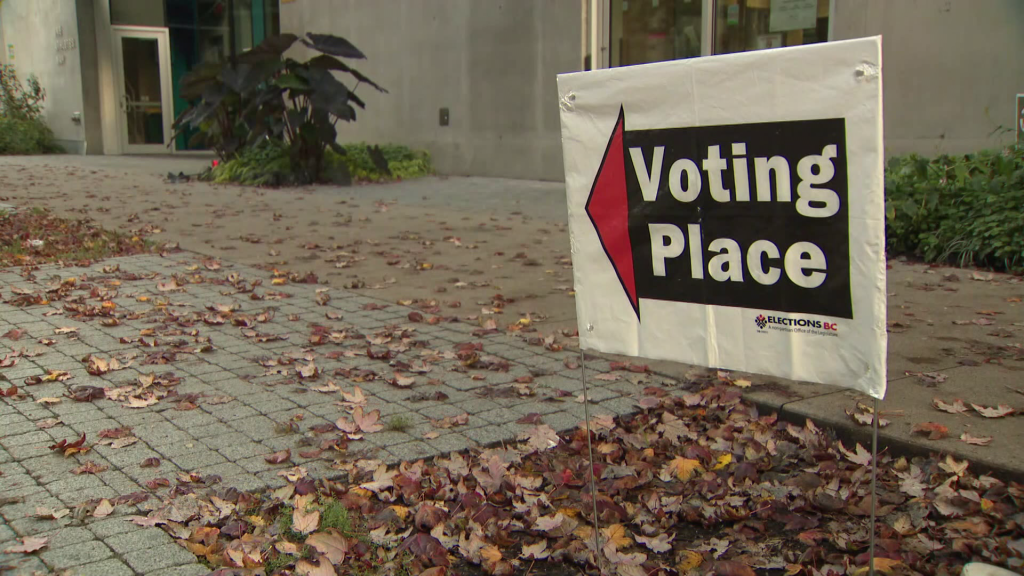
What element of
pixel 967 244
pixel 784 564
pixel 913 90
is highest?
pixel 913 90

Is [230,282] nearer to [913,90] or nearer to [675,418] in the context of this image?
[675,418]

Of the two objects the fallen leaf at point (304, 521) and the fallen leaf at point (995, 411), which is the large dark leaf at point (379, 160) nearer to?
the fallen leaf at point (995, 411)

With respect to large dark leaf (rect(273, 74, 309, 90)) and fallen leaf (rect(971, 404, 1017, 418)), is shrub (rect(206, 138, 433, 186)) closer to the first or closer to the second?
large dark leaf (rect(273, 74, 309, 90))

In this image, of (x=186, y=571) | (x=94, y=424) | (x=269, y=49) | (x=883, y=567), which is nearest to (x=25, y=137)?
(x=269, y=49)

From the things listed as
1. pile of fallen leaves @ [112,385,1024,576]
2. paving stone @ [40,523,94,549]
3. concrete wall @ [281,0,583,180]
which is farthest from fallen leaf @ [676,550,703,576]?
concrete wall @ [281,0,583,180]

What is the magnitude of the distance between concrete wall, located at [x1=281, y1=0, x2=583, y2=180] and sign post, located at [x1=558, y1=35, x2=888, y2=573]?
1106 cm

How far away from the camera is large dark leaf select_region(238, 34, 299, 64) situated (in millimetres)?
14219

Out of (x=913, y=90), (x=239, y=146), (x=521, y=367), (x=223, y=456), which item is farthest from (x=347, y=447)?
(x=239, y=146)

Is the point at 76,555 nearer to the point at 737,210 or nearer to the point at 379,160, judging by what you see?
the point at 737,210

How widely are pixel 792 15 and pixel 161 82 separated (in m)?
18.4

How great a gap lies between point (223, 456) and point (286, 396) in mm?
809

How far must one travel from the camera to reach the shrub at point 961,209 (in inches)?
290

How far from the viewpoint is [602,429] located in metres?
4.11

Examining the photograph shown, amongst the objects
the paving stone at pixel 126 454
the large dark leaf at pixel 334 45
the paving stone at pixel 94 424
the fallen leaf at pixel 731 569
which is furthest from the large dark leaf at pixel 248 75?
the fallen leaf at pixel 731 569
